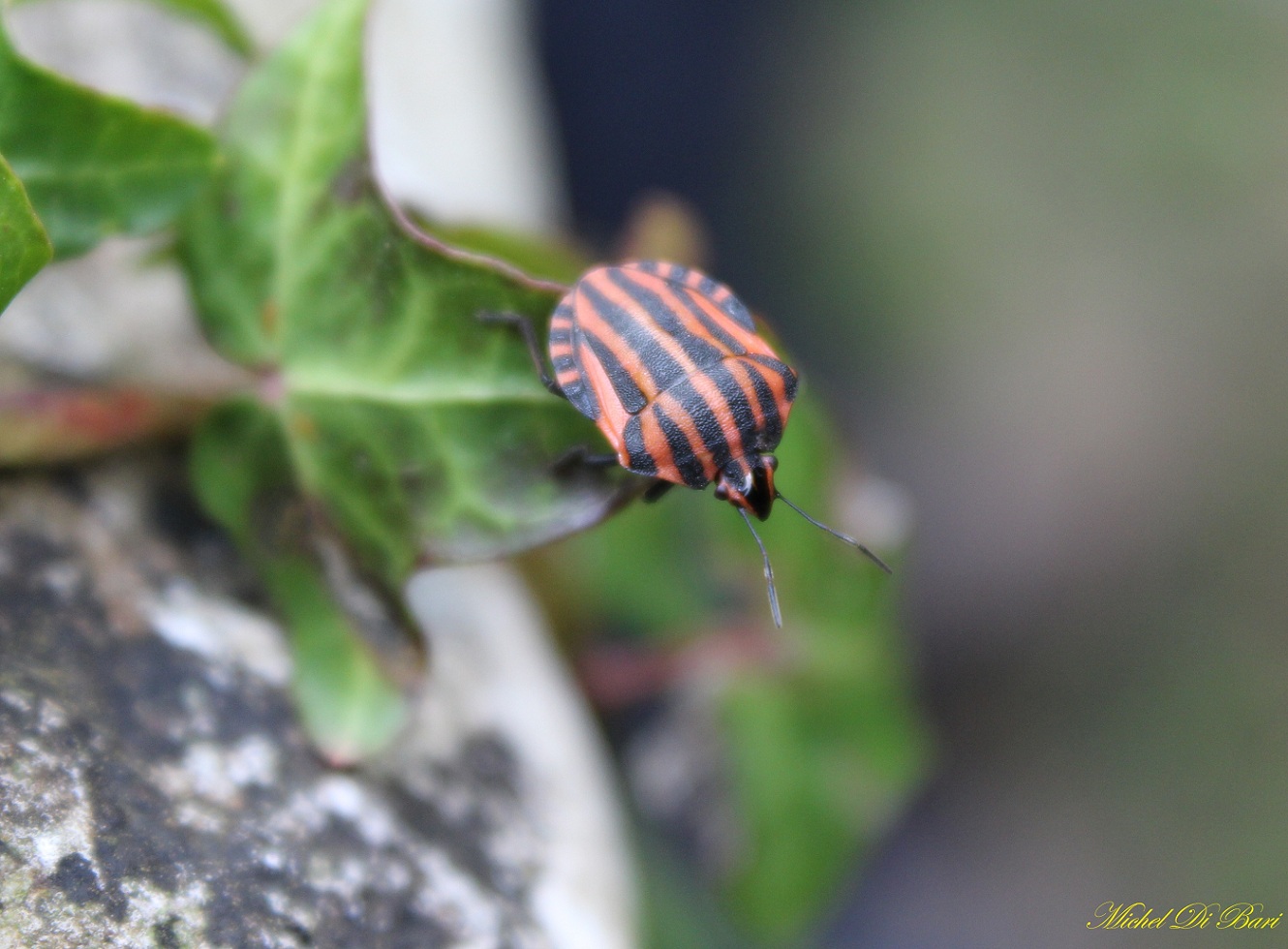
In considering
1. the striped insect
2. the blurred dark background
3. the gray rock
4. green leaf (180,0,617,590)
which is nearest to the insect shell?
the striped insect

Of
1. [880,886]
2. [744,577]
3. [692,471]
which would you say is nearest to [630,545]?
[744,577]

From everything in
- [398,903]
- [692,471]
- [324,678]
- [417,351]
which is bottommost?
[398,903]

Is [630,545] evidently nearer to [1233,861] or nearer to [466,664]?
[466,664]

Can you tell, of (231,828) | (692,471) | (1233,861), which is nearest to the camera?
(231,828)

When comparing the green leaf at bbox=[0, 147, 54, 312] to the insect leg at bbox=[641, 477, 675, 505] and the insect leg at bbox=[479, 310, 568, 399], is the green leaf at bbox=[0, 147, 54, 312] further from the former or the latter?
the insect leg at bbox=[641, 477, 675, 505]

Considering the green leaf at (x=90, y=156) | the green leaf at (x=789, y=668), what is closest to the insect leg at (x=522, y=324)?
the green leaf at (x=90, y=156)

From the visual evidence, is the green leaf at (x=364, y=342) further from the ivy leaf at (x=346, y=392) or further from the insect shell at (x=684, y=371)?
the insect shell at (x=684, y=371)

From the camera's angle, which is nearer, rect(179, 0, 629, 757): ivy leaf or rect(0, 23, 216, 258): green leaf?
rect(0, 23, 216, 258): green leaf
